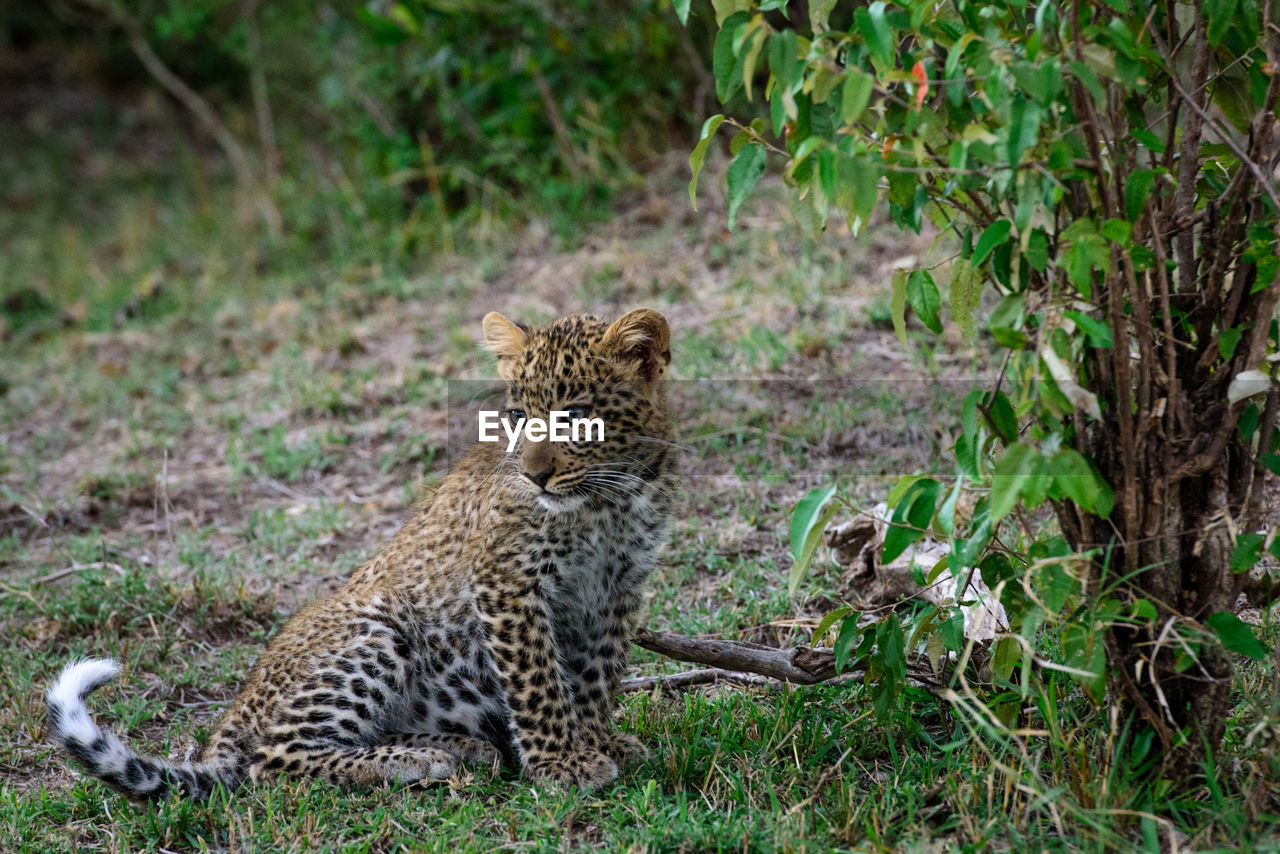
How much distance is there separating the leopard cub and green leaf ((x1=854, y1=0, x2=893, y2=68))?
1688mm

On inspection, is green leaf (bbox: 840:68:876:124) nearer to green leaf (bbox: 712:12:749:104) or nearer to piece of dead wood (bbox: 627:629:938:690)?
green leaf (bbox: 712:12:749:104)

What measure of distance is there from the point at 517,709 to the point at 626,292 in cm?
471

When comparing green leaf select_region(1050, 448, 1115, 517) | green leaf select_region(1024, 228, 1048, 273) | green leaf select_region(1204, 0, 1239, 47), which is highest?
green leaf select_region(1204, 0, 1239, 47)

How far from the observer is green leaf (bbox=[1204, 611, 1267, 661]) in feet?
10.3

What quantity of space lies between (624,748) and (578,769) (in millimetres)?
237

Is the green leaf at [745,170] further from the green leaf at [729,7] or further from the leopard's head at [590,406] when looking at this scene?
the leopard's head at [590,406]

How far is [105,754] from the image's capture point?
3824mm

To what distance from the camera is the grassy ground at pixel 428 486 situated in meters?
3.59

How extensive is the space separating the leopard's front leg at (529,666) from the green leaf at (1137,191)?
7.56 ft

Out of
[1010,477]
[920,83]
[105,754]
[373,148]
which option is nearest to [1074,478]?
[1010,477]

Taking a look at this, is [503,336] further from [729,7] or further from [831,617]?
[729,7]

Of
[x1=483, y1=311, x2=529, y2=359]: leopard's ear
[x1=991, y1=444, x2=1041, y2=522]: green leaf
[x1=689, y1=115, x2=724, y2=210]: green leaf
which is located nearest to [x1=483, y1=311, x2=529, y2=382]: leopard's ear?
[x1=483, y1=311, x2=529, y2=359]: leopard's ear

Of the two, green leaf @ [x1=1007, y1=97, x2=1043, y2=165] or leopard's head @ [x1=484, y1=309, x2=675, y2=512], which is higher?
green leaf @ [x1=1007, y1=97, x2=1043, y2=165]

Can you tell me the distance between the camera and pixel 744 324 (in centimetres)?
771
